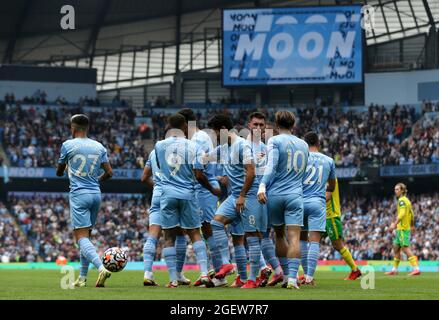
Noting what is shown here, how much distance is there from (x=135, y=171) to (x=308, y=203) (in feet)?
133

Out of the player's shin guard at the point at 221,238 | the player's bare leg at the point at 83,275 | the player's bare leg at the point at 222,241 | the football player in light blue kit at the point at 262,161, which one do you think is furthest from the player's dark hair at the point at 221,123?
the player's bare leg at the point at 83,275

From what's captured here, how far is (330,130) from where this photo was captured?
6103 cm

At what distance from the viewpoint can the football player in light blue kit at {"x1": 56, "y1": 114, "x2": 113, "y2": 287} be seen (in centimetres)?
1623

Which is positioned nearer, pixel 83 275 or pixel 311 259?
pixel 83 275

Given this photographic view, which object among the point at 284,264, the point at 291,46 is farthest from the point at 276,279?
the point at 291,46

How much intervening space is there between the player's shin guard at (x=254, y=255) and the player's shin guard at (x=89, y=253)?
7.99 feet

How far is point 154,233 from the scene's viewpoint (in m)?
17.0

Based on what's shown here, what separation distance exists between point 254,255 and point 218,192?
1295 mm

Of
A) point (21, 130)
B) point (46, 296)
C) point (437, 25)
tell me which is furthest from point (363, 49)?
point (46, 296)

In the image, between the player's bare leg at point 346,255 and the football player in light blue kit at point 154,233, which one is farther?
the player's bare leg at point 346,255

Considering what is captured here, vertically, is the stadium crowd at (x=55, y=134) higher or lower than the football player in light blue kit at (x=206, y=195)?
higher

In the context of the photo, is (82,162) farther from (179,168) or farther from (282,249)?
(282,249)

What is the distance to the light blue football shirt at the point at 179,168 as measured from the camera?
52.2 ft

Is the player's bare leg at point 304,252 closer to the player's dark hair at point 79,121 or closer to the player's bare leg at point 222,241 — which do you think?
the player's bare leg at point 222,241
